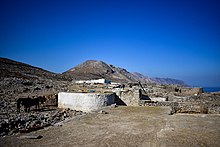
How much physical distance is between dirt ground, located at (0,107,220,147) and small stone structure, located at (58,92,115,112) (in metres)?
4.41

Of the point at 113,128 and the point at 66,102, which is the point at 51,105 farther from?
the point at 113,128

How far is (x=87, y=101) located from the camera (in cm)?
1716

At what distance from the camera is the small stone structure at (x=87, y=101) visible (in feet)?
55.7

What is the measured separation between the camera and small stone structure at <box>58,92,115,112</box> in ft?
55.7

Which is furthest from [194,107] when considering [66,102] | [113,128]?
[66,102]

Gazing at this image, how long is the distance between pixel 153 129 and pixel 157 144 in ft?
7.09

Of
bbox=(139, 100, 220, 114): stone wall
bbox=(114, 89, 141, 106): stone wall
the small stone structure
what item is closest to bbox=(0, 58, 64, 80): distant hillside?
the small stone structure

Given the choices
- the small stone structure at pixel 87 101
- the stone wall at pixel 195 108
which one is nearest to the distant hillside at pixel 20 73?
the small stone structure at pixel 87 101

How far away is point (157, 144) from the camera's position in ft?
25.8

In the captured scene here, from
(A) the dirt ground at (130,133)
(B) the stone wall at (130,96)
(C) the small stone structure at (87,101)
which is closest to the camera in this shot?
(A) the dirt ground at (130,133)

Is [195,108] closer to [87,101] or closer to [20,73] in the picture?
[87,101]

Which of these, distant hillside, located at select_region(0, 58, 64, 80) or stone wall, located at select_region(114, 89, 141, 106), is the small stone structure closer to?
stone wall, located at select_region(114, 89, 141, 106)

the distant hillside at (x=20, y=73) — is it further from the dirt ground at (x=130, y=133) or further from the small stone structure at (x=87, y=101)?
the dirt ground at (x=130, y=133)

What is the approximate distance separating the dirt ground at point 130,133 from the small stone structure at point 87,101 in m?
4.41
